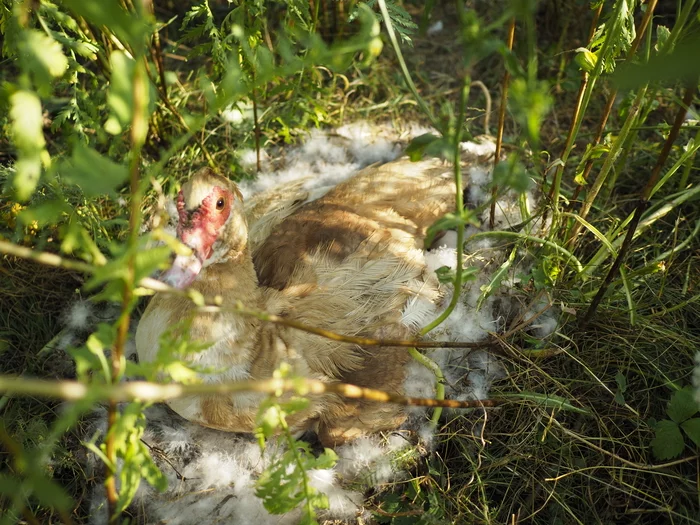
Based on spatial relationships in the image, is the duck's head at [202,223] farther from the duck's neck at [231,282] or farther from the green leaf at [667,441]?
the green leaf at [667,441]

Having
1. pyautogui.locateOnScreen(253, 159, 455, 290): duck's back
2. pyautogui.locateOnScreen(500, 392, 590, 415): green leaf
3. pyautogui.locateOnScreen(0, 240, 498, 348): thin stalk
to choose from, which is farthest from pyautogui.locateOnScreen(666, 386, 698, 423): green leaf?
pyautogui.locateOnScreen(253, 159, 455, 290): duck's back

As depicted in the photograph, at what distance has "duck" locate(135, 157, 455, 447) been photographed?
1.97m

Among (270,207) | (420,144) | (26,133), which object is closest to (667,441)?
(420,144)

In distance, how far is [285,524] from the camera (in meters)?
2.08

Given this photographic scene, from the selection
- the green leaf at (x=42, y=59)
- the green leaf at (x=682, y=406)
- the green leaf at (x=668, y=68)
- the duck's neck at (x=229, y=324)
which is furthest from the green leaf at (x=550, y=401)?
the green leaf at (x=42, y=59)

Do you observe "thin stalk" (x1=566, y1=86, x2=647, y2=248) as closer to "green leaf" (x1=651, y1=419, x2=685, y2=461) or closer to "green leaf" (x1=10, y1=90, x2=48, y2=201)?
"green leaf" (x1=651, y1=419, x2=685, y2=461)

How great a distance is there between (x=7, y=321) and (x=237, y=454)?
1.15m

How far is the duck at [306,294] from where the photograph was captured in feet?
6.46

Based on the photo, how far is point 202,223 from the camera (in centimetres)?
193

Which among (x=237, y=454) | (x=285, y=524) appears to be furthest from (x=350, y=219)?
(x=285, y=524)

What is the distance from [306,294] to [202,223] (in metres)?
0.47

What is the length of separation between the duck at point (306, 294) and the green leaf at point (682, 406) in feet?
2.96

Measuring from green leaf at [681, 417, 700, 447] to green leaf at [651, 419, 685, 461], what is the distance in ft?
0.09

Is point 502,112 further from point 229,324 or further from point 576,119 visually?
point 229,324
